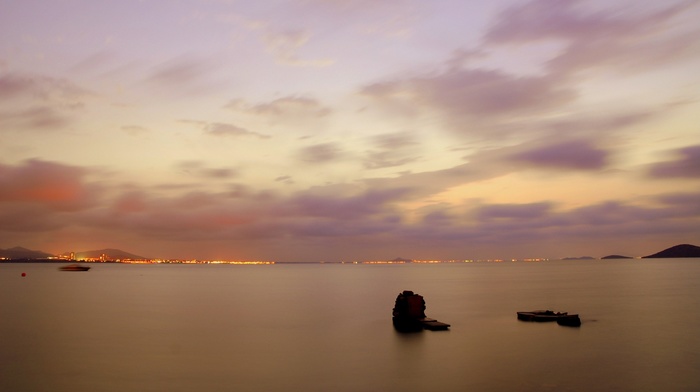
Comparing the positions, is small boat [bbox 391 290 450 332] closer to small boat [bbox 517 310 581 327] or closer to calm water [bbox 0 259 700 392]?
calm water [bbox 0 259 700 392]

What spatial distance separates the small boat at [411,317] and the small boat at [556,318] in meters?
8.64

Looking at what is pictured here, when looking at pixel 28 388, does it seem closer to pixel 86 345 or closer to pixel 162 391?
pixel 162 391

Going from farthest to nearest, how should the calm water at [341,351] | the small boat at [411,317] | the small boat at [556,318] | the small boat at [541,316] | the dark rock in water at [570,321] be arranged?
the small boat at [541,316]
the small boat at [556,318]
the dark rock in water at [570,321]
the small boat at [411,317]
the calm water at [341,351]

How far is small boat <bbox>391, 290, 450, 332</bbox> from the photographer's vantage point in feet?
140

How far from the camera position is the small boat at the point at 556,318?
43.7 metres

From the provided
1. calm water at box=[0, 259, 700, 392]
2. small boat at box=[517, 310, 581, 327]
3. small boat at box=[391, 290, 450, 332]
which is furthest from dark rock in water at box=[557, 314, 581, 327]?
small boat at box=[391, 290, 450, 332]

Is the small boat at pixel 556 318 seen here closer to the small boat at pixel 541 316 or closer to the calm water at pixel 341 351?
the small boat at pixel 541 316

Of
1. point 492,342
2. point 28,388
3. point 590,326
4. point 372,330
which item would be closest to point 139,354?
point 28,388

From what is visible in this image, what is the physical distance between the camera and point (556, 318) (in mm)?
45344

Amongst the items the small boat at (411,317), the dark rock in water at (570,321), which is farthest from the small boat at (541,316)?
the small boat at (411,317)

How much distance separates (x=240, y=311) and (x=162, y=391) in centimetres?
3705

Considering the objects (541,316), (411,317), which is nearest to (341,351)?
(411,317)

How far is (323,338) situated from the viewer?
4119cm

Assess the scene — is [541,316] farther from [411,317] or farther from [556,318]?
[411,317]
